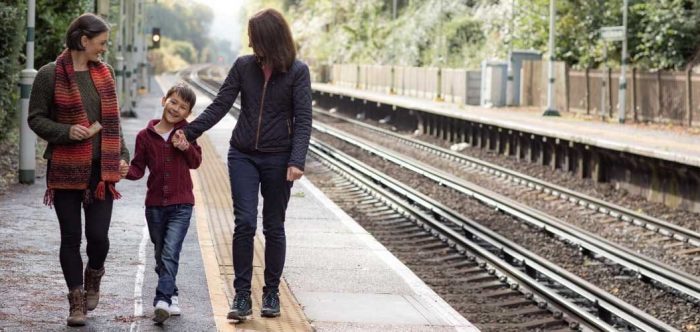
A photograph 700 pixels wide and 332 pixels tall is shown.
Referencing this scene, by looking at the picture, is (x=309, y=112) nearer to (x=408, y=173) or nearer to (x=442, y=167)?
(x=408, y=173)

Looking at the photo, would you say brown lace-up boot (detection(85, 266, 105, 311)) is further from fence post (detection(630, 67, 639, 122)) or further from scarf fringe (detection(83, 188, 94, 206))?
fence post (detection(630, 67, 639, 122))

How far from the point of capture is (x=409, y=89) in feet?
174

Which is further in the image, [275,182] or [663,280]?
[663,280]

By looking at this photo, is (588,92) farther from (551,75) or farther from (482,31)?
(482,31)

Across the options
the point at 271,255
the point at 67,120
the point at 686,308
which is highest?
the point at 67,120

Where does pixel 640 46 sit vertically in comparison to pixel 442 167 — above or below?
above

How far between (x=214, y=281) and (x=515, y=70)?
3179 centimetres

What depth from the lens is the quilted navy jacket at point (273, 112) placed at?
7.84 m

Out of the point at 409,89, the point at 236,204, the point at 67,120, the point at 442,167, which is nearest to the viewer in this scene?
the point at 67,120

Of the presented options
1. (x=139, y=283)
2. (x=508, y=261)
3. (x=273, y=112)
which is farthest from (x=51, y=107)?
(x=508, y=261)

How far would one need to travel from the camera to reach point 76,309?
7547 millimetres

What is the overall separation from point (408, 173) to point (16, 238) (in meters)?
12.8

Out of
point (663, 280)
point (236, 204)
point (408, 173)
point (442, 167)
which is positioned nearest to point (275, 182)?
point (236, 204)

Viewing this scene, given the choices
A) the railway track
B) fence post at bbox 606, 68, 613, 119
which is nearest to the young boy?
the railway track
